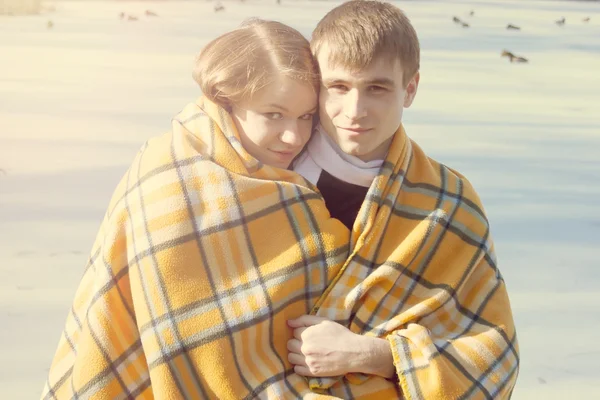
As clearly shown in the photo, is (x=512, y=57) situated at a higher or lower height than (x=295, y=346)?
lower

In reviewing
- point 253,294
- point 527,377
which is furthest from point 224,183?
point 527,377

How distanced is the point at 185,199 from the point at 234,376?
0.37m

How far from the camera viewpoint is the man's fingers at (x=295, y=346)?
1.92 m

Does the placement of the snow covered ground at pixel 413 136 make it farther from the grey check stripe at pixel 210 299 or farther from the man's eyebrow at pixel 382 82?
the man's eyebrow at pixel 382 82

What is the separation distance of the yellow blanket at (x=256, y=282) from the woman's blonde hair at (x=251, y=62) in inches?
2.4

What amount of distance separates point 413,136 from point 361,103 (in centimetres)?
305

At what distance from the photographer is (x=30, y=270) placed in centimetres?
348

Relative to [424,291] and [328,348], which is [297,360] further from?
[424,291]

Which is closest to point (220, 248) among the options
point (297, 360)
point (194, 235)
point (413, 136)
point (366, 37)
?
point (194, 235)

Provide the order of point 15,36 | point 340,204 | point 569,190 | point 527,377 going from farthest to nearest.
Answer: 1. point 15,36
2. point 569,190
3. point 527,377
4. point 340,204

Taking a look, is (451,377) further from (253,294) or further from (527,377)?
(527,377)

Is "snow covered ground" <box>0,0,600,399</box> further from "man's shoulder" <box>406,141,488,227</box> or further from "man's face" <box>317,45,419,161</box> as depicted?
"man's face" <box>317,45,419,161</box>

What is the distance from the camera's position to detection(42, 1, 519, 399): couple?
6.23 feet

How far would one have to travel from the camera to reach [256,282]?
191 cm
